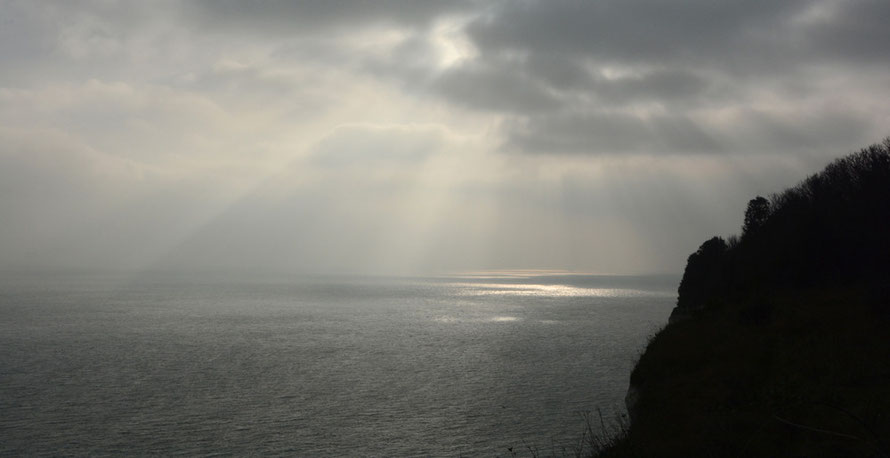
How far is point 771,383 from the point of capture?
27.5 meters

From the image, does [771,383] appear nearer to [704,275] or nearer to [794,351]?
[794,351]

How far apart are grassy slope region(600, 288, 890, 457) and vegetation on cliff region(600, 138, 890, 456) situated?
7cm

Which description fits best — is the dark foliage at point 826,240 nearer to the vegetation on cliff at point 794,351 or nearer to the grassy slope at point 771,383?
the vegetation on cliff at point 794,351

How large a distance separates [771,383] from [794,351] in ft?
18.0

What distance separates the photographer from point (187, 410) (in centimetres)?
4553

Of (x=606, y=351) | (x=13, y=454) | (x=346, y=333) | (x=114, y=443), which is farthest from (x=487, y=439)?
(x=346, y=333)

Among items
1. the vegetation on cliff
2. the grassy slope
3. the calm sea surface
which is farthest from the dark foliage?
the calm sea surface

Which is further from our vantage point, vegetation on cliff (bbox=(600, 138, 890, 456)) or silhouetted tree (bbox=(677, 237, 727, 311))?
silhouetted tree (bbox=(677, 237, 727, 311))

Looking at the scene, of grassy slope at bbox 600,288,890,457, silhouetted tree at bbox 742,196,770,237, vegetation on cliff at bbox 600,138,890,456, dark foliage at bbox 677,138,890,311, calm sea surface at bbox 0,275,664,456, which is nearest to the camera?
grassy slope at bbox 600,288,890,457

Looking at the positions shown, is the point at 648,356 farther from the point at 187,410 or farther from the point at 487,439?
the point at 187,410

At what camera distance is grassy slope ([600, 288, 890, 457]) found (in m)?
20.2

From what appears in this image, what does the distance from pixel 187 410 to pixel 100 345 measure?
149 ft

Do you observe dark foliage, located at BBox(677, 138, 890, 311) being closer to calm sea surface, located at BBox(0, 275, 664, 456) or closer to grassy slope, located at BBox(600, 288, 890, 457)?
grassy slope, located at BBox(600, 288, 890, 457)

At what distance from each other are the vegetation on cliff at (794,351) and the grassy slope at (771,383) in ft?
0.23
